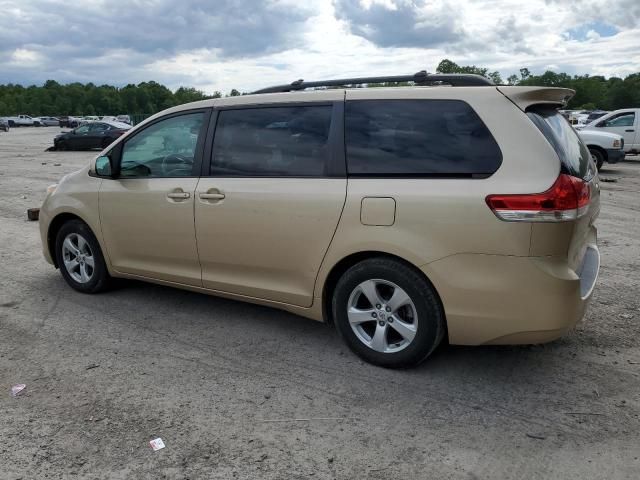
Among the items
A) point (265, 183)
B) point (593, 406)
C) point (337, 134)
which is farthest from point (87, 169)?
point (593, 406)

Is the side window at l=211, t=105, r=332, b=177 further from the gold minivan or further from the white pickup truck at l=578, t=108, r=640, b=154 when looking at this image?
the white pickup truck at l=578, t=108, r=640, b=154

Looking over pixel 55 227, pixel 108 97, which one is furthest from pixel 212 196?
pixel 108 97

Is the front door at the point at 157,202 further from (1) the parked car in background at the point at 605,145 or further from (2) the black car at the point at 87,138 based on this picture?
(2) the black car at the point at 87,138

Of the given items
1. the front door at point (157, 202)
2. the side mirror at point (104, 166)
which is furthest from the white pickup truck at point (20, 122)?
the front door at point (157, 202)

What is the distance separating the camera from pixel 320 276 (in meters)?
3.87

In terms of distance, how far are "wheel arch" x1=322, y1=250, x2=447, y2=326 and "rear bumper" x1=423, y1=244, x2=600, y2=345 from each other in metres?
0.09

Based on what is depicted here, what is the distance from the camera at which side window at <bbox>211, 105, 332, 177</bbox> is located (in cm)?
392

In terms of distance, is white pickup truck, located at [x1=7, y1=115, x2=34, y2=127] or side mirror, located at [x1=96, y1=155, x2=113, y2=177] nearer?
side mirror, located at [x1=96, y1=155, x2=113, y2=177]

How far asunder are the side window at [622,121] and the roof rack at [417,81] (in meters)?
16.1

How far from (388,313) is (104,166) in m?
2.92

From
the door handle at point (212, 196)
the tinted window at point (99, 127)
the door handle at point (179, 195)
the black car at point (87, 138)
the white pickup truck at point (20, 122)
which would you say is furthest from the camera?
the white pickup truck at point (20, 122)

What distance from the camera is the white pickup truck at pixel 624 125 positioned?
1748 cm

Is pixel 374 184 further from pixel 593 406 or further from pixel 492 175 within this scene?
pixel 593 406

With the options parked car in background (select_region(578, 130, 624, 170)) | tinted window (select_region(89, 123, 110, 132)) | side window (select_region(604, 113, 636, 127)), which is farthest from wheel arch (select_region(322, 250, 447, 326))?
tinted window (select_region(89, 123, 110, 132))
